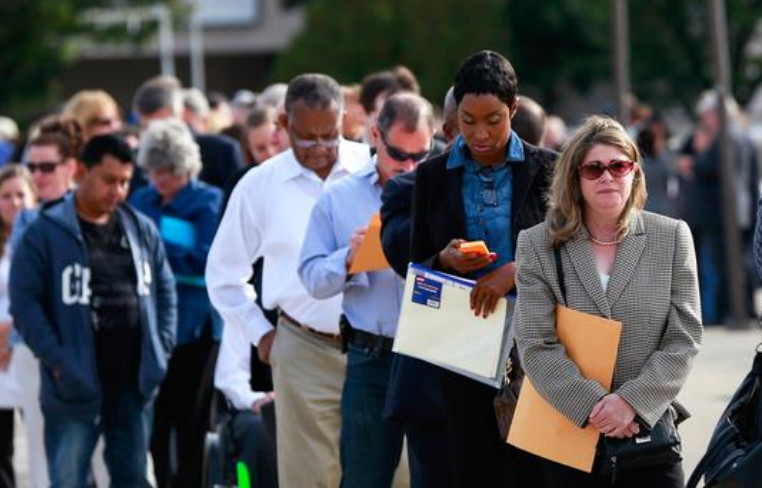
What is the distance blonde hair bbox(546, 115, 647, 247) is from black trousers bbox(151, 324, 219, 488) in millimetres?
4353

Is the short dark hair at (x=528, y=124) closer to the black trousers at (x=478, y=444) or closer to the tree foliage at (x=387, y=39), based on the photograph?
the black trousers at (x=478, y=444)

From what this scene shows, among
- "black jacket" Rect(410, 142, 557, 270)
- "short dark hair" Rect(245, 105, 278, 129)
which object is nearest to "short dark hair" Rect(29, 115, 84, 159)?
"short dark hair" Rect(245, 105, 278, 129)

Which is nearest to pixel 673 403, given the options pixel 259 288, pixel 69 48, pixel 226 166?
pixel 259 288

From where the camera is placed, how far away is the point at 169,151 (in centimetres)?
1044

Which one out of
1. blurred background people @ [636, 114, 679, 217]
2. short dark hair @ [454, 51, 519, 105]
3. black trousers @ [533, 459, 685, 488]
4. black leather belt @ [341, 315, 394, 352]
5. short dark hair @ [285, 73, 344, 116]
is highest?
short dark hair @ [454, 51, 519, 105]

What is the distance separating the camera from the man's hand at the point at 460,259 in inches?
254

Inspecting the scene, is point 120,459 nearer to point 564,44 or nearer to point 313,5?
point 313,5

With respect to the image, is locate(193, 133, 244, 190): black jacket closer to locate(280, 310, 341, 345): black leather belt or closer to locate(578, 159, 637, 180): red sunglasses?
locate(280, 310, 341, 345): black leather belt

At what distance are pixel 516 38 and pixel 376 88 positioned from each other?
48.3m

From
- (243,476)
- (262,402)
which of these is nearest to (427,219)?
(262,402)

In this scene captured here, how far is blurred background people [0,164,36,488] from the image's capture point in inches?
380

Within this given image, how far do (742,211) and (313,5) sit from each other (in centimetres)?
3582

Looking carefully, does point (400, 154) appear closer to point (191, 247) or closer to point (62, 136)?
point (191, 247)

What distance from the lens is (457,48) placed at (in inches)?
2050
